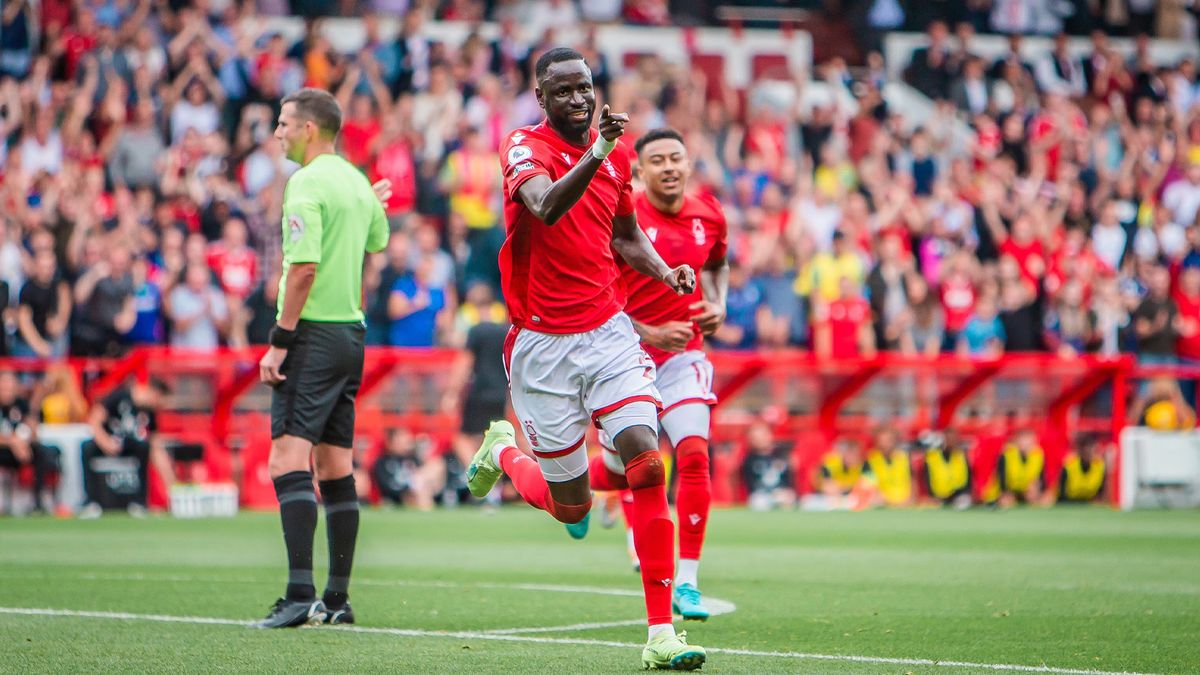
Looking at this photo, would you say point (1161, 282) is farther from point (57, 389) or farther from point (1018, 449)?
point (57, 389)

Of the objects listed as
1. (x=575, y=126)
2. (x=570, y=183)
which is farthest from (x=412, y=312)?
(x=570, y=183)

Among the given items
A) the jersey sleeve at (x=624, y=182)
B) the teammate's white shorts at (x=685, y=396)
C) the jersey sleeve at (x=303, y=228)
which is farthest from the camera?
the teammate's white shorts at (x=685, y=396)

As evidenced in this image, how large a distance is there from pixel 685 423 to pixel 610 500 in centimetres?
535

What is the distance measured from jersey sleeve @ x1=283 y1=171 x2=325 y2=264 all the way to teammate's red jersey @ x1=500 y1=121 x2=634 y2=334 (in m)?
1.26

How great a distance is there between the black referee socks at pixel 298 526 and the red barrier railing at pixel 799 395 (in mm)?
9911

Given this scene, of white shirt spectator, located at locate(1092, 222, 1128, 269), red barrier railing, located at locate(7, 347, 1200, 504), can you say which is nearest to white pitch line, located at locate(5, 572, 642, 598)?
red barrier railing, located at locate(7, 347, 1200, 504)

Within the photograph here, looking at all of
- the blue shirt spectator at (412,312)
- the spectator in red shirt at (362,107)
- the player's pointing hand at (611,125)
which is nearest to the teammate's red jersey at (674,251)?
the player's pointing hand at (611,125)

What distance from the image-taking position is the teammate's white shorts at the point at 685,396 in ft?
29.4

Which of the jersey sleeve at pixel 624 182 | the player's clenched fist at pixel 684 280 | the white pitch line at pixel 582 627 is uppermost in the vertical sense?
the jersey sleeve at pixel 624 182

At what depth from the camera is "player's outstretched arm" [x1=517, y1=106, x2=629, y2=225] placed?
19.8 ft

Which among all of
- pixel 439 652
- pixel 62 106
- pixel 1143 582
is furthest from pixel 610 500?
pixel 62 106

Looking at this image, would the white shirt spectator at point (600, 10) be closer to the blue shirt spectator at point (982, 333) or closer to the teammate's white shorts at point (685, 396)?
the blue shirt spectator at point (982, 333)

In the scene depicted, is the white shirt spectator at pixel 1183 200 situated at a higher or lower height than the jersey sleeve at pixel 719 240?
higher

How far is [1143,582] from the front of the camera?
10.1 metres
